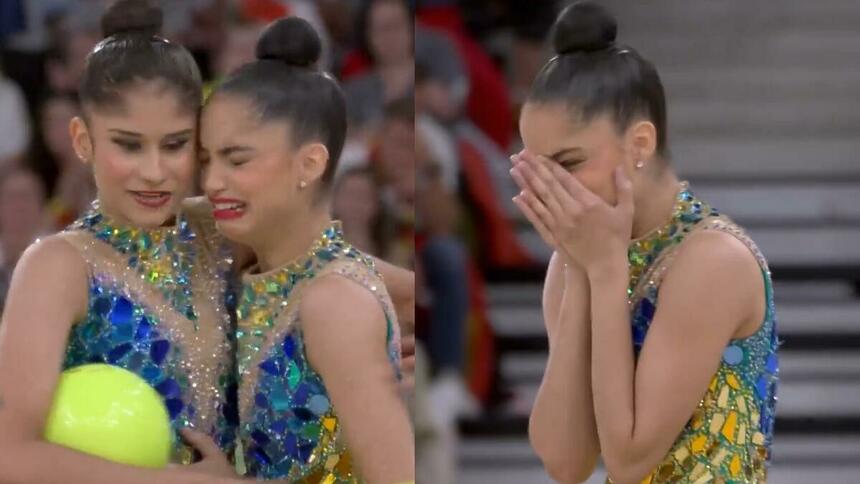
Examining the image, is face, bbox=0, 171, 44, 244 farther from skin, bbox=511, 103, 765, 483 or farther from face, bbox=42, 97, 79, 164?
skin, bbox=511, 103, 765, 483

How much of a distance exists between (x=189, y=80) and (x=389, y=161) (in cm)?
25

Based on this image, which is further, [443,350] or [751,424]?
[443,350]

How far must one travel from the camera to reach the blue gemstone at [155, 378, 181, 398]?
1488 mm

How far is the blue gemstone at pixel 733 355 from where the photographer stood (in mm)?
A: 1461

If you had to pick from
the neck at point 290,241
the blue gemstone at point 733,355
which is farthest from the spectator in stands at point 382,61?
the blue gemstone at point 733,355

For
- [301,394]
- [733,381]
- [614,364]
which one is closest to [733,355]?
[733,381]

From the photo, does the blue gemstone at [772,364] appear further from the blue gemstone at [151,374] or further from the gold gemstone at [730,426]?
the blue gemstone at [151,374]

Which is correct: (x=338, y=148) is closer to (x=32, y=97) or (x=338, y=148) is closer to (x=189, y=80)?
(x=189, y=80)

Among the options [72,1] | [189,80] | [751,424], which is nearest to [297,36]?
[189,80]

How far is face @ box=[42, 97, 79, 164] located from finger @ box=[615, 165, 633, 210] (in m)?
0.62

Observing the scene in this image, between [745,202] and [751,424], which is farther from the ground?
[751,424]

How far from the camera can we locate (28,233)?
1563 millimetres

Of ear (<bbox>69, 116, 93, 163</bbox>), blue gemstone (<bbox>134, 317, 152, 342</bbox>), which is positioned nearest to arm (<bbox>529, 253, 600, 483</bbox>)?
blue gemstone (<bbox>134, 317, 152, 342</bbox>)

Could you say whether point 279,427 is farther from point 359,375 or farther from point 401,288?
point 401,288
